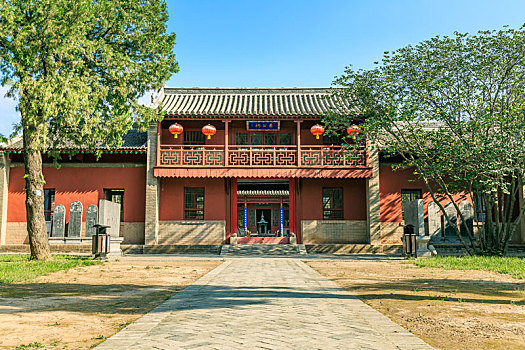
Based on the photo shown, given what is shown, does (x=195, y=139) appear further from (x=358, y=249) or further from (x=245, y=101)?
(x=358, y=249)

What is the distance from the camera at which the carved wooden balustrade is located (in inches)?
662

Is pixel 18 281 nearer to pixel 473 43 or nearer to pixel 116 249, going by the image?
pixel 116 249

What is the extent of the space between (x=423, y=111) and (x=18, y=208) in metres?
15.4

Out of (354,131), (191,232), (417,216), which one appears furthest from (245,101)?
(417,216)

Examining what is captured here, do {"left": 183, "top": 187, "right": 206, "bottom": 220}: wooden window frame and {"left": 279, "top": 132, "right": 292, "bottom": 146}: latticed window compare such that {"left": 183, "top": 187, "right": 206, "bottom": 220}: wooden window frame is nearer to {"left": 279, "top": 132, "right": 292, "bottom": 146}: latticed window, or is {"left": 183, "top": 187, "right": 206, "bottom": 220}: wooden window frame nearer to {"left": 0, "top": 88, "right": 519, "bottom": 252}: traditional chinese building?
{"left": 0, "top": 88, "right": 519, "bottom": 252}: traditional chinese building

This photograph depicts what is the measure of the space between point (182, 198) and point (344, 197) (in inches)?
262

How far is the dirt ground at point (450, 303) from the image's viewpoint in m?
3.75

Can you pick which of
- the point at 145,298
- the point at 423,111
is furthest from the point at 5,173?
the point at 423,111

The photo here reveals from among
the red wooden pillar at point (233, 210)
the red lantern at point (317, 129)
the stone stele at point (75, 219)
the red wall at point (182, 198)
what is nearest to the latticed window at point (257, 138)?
the red wooden pillar at point (233, 210)

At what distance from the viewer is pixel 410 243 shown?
13625mm

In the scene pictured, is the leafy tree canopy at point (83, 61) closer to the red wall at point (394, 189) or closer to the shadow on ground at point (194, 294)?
the shadow on ground at point (194, 294)

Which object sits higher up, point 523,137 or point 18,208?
point 523,137

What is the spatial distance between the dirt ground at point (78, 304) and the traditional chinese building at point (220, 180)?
7872 mm

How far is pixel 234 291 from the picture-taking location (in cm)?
628
